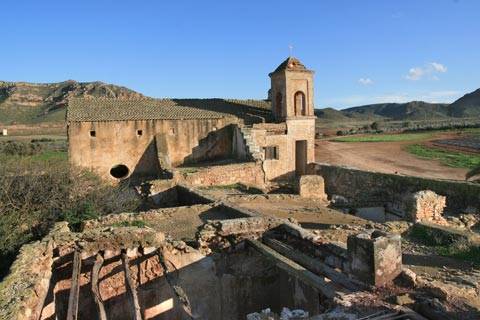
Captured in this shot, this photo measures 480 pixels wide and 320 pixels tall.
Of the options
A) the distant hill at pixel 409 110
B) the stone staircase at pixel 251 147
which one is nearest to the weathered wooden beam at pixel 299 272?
the stone staircase at pixel 251 147

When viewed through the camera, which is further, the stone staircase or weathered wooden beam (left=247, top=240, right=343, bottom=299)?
the stone staircase

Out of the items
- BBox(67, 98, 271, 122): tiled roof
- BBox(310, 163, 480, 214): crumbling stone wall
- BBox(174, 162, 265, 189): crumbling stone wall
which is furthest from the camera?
BBox(67, 98, 271, 122): tiled roof

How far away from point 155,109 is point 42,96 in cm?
6085

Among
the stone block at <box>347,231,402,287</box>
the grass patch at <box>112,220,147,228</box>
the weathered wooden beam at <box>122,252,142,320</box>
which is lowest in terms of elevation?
the weathered wooden beam at <box>122,252,142,320</box>

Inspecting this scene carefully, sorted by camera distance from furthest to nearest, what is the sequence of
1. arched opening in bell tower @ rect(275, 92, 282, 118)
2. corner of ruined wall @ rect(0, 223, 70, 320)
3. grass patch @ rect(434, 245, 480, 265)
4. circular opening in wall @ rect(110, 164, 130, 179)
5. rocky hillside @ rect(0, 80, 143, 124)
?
rocky hillside @ rect(0, 80, 143, 124), arched opening in bell tower @ rect(275, 92, 282, 118), circular opening in wall @ rect(110, 164, 130, 179), grass patch @ rect(434, 245, 480, 265), corner of ruined wall @ rect(0, 223, 70, 320)

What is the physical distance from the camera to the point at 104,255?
30.0 feet

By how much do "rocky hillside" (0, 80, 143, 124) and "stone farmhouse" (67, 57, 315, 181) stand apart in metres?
45.3

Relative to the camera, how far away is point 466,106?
112688 mm

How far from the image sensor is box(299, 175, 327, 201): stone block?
17.1 meters

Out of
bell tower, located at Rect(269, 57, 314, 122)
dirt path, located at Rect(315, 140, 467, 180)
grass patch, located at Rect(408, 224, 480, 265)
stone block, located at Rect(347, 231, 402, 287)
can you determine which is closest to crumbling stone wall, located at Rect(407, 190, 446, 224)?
grass patch, located at Rect(408, 224, 480, 265)

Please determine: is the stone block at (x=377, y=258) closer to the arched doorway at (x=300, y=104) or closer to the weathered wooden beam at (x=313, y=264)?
the weathered wooden beam at (x=313, y=264)

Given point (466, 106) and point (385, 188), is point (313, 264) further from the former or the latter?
point (466, 106)

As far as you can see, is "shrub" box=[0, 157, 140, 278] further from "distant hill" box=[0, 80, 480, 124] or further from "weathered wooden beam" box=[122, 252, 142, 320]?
"distant hill" box=[0, 80, 480, 124]

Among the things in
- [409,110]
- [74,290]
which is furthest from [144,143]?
[409,110]
